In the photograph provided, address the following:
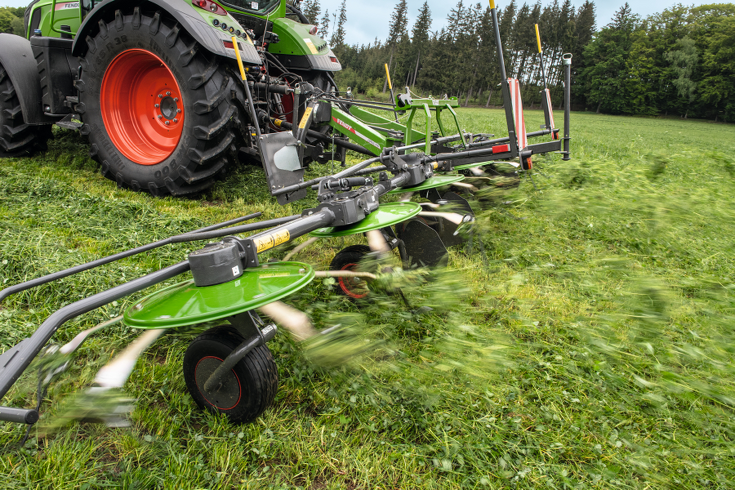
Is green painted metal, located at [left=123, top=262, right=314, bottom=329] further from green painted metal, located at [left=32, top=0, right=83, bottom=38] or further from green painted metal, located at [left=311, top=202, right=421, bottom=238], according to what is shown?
green painted metal, located at [left=32, top=0, right=83, bottom=38]

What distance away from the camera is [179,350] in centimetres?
205

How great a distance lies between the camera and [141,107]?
4531mm

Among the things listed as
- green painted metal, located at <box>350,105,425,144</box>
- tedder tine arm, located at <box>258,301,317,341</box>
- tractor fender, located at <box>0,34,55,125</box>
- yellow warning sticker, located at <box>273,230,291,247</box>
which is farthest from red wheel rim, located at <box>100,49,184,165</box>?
tedder tine arm, located at <box>258,301,317,341</box>

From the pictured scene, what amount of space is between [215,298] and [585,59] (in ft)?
222

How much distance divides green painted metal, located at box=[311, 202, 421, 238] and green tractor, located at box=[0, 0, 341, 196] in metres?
1.55

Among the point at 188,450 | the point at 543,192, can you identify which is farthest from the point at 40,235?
the point at 543,192

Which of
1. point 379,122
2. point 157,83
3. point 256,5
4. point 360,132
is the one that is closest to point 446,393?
point 360,132

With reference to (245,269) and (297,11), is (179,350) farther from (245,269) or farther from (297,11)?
(297,11)

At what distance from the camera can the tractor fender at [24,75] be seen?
482 centimetres

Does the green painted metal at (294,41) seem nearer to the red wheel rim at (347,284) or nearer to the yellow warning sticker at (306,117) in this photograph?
the yellow warning sticker at (306,117)

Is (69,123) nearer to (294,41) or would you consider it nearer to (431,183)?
(294,41)

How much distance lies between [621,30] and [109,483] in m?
70.9

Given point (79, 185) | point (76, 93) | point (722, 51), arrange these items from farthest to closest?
point (722, 51)
point (76, 93)
point (79, 185)

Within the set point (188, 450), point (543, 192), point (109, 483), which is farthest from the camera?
point (543, 192)
